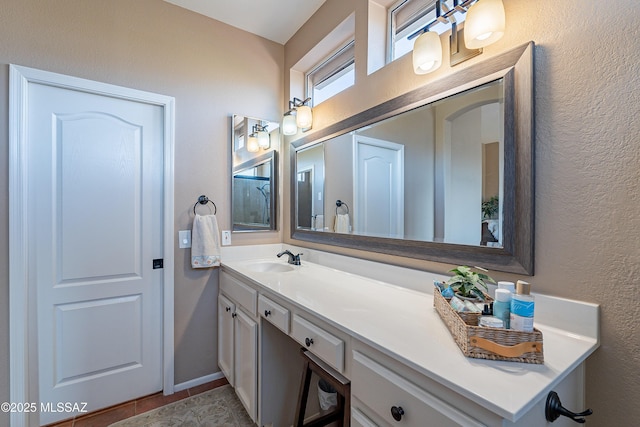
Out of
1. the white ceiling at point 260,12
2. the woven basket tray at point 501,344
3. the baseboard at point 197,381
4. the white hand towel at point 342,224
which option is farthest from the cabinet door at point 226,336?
the white ceiling at point 260,12

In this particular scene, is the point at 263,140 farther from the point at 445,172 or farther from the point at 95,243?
the point at 445,172

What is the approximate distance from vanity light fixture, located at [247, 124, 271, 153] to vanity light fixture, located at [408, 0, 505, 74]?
55.3 inches

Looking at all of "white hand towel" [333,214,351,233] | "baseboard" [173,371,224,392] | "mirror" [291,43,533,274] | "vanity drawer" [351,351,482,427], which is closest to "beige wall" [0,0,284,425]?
"baseboard" [173,371,224,392]

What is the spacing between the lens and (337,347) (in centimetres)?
104

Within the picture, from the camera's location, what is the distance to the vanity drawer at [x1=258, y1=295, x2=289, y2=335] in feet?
4.42

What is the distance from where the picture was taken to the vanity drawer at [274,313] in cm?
135

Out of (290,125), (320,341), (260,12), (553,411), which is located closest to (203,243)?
(290,125)

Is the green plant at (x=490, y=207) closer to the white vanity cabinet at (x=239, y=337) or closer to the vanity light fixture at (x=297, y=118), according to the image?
the white vanity cabinet at (x=239, y=337)

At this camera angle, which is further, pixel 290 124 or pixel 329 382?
pixel 290 124

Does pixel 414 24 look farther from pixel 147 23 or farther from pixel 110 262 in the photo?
pixel 110 262

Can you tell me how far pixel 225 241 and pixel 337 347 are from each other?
1.46 metres

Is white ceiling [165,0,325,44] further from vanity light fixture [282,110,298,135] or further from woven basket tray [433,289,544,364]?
woven basket tray [433,289,544,364]

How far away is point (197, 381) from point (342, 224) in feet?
5.17

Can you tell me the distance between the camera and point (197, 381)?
6.88 feet
